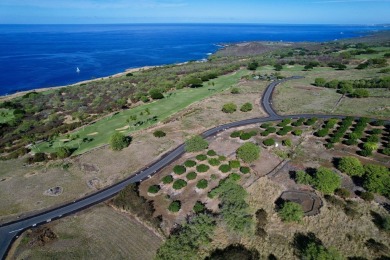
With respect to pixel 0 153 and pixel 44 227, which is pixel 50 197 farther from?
pixel 0 153

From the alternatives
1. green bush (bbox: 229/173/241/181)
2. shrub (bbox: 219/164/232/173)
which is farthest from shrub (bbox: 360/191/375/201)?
shrub (bbox: 219/164/232/173)

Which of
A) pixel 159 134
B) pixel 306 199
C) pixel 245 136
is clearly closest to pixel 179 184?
pixel 306 199

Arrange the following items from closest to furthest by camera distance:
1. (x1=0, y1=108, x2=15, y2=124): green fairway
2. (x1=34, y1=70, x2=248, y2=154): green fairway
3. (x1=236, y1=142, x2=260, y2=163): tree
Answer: (x1=236, y1=142, x2=260, y2=163): tree, (x1=34, y1=70, x2=248, y2=154): green fairway, (x1=0, y1=108, x2=15, y2=124): green fairway

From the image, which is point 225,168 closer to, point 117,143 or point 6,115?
point 117,143

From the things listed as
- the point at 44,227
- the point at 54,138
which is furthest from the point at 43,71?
the point at 44,227

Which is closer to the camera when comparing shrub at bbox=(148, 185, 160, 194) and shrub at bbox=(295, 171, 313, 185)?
shrub at bbox=(295, 171, 313, 185)

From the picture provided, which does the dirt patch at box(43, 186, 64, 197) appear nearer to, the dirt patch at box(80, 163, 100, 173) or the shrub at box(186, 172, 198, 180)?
the dirt patch at box(80, 163, 100, 173)

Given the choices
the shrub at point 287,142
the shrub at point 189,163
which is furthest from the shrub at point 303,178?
the shrub at point 189,163
